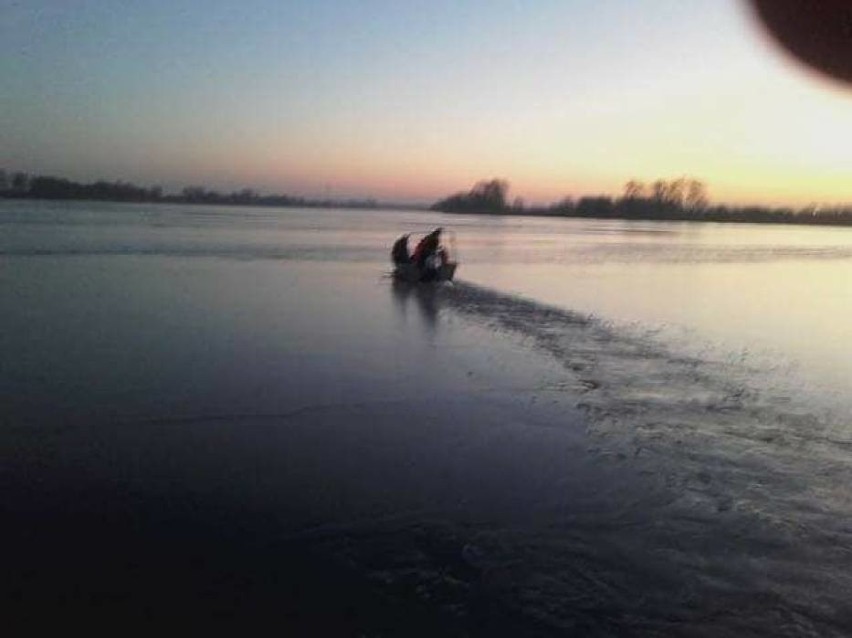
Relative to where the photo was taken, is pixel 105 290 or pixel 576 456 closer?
pixel 576 456

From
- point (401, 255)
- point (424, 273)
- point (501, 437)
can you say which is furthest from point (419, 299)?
point (501, 437)

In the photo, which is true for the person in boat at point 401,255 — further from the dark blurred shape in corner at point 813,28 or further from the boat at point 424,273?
the dark blurred shape in corner at point 813,28

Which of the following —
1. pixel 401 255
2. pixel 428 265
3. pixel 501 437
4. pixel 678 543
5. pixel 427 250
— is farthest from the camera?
pixel 401 255

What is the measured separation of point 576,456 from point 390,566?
343cm

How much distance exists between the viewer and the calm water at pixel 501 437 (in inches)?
223

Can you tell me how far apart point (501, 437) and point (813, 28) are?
583 cm

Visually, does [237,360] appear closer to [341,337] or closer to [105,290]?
[341,337]

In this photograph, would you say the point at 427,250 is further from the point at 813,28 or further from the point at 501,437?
the point at 813,28

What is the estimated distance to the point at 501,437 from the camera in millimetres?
9203

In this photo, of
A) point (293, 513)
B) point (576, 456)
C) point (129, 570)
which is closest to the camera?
point (129, 570)

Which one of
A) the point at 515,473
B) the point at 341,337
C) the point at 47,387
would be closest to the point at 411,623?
the point at 515,473

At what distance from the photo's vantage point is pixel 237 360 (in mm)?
13062

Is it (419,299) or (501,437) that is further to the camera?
(419,299)

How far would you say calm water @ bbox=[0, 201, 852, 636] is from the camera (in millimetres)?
5664
